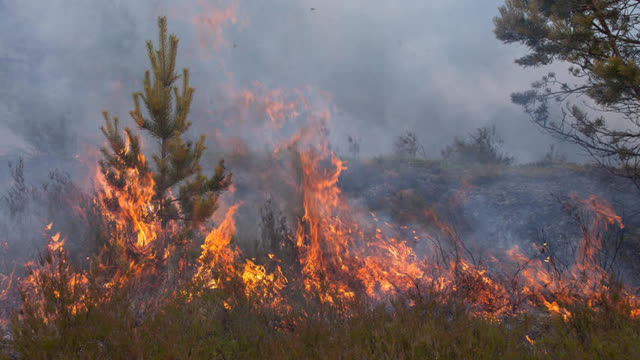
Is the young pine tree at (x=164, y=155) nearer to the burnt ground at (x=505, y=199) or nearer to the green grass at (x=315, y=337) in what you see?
the green grass at (x=315, y=337)

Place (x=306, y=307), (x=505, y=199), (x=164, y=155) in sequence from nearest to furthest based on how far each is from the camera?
(x=306, y=307) < (x=164, y=155) < (x=505, y=199)

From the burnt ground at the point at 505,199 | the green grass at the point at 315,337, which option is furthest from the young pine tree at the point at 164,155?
the burnt ground at the point at 505,199

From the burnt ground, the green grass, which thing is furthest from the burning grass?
the burnt ground

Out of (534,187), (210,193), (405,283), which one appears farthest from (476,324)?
(534,187)

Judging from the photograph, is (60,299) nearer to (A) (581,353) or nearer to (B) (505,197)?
(A) (581,353)

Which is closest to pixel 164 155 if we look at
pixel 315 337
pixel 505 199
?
pixel 315 337

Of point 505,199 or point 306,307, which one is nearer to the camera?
point 306,307

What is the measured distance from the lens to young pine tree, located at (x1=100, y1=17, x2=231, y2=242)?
6121mm

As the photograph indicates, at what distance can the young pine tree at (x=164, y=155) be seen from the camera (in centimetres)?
612

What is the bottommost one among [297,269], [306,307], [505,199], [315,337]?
[315,337]

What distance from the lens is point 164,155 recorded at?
6484 mm

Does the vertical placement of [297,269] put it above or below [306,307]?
above

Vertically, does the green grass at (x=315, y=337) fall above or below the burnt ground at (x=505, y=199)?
below

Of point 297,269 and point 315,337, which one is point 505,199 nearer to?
point 297,269
